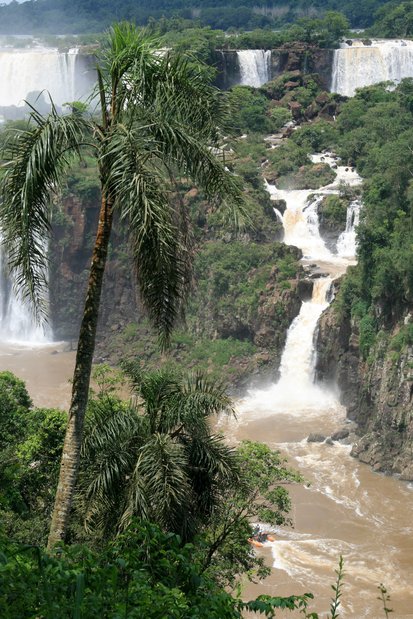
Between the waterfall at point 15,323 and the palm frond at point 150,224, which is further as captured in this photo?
the waterfall at point 15,323

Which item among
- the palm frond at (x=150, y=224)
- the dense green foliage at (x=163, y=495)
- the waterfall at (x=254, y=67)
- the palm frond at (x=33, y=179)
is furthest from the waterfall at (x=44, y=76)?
the palm frond at (x=150, y=224)

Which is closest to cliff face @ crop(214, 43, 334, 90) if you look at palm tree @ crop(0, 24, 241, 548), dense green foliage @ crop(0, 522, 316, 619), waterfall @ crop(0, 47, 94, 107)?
waterfall @ crop(0, 47, 94, 107)

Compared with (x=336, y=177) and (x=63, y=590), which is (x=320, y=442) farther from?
(x=63, y=590)

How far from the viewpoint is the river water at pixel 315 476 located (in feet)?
66.0

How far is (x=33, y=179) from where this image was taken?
7.72 m

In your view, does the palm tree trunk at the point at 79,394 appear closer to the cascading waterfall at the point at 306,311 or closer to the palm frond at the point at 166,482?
the palm frond at the point at 166,482

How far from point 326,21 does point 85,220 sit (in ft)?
115

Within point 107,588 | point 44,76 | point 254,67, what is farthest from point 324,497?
point 44,76

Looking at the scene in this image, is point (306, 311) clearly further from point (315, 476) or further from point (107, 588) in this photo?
point (107, 588)

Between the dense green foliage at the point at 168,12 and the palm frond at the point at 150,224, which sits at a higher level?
the dense green foliage at the point at 168,12

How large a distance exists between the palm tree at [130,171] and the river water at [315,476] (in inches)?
468

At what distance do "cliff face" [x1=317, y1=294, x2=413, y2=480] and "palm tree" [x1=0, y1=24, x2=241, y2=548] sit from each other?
64.1 feet

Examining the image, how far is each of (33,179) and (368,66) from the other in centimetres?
6099

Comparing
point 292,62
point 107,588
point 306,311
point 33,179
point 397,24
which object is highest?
point 397,24
